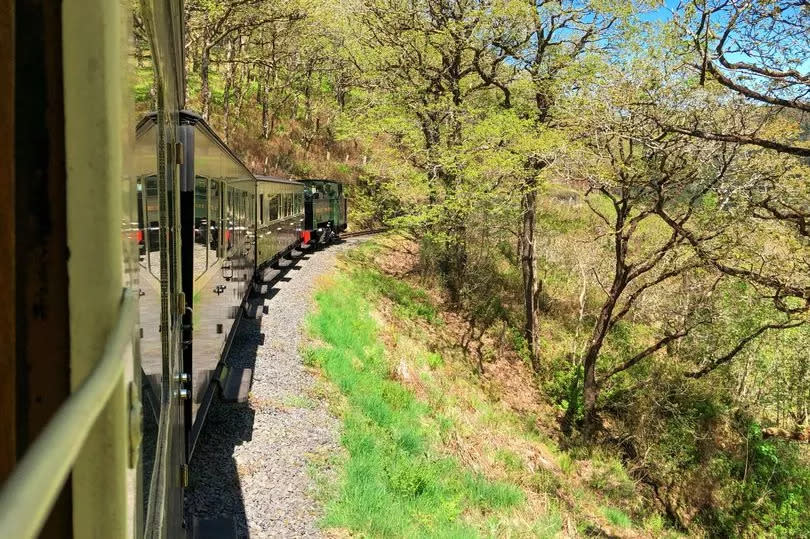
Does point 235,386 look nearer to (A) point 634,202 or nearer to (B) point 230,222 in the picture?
(B) point 230,222

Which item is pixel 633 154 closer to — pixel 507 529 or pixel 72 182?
pixel 507 529

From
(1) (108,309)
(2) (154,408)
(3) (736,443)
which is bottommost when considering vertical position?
(3) (736,443)

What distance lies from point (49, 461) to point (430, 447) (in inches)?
327

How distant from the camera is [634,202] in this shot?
1168cm

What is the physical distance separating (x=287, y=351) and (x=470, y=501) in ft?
13.3

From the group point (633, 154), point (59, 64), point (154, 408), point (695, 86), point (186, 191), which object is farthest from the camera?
point (633, 154)

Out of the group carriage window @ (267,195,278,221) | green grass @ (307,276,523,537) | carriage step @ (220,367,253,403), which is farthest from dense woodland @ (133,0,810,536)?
carriage step @ (220,367,253,403)

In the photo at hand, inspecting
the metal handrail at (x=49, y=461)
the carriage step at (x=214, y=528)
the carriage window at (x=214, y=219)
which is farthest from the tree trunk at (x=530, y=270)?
the metal handrail at (x=49, y=461)

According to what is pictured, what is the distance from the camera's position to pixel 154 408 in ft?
5.51

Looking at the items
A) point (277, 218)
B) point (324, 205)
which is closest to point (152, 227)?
point (277, 218)

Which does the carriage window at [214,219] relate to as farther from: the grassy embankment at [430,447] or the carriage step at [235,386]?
the grassy embankment at [430,447]

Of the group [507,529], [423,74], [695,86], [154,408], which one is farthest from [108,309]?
[423,74]

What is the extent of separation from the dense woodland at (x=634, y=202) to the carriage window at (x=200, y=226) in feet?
18.1

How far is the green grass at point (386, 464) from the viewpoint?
5.73 meters
